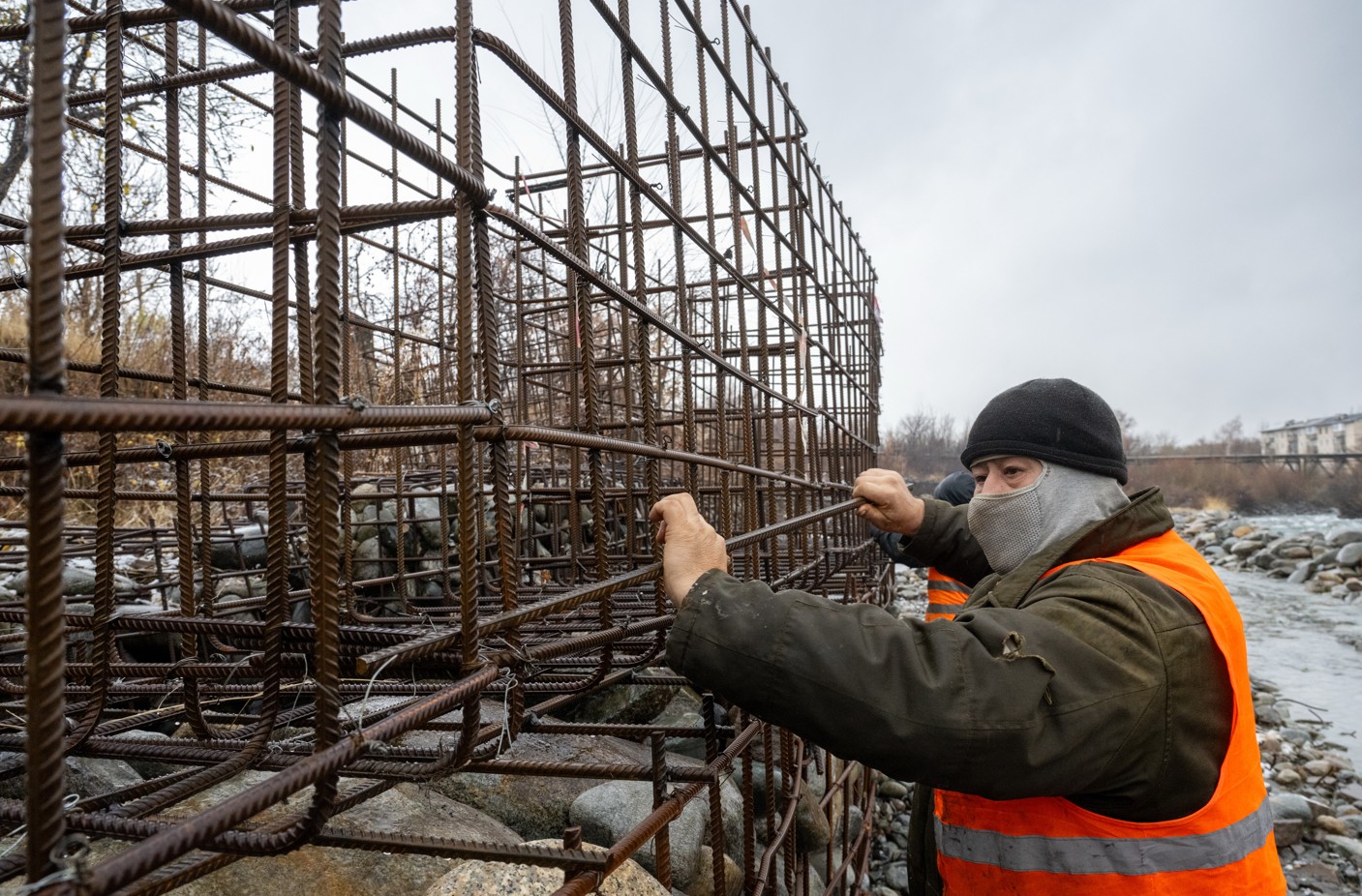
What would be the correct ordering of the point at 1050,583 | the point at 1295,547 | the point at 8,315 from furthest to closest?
the point at 1295,547 → the point at 8,315 → the point at 1050,583

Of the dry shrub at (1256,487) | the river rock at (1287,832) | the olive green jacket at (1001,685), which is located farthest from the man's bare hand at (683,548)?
the dry shrub at (1256,487)

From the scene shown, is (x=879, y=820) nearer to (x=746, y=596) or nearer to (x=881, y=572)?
(x=881, y=572)

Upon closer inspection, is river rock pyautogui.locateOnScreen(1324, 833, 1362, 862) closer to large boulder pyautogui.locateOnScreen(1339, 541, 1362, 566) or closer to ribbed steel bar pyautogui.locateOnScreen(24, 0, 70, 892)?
ribbed steel bar pyautogui.locateOnScreen(24, 0, 70, 892)

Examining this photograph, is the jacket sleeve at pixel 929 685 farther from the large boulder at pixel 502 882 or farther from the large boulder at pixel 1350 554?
the large boulder at pixel 1350 554

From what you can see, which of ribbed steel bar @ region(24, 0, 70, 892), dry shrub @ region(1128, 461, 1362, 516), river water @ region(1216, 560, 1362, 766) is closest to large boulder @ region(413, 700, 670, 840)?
ribbed steel bar @ region(24, 0, 70, 892)

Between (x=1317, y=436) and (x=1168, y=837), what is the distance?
241 ft

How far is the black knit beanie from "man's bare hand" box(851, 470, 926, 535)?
924 millimetres

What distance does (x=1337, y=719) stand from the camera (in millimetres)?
7844

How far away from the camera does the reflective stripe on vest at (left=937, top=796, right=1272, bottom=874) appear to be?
1.51 meters

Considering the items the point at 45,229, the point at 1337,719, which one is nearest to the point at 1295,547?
the point at 1337,719

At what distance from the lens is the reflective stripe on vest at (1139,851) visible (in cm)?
151

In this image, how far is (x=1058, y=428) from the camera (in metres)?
2.02

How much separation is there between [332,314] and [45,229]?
11.0 inches

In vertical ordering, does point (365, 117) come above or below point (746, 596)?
above
